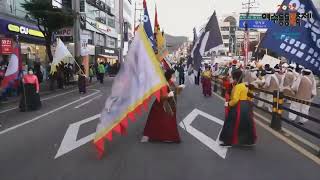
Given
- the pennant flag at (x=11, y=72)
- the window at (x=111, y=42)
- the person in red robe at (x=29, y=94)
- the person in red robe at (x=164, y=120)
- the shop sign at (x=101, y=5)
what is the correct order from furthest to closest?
the window at (x=111, y=42) → the shop sign at (x=101, y=5) → the pennant flag at (x=11, y=72) → the person in red robe at (x=29, y=94) → the person in red robe at (x=164, y=120)

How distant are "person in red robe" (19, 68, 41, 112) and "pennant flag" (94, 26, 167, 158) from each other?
8755 mm

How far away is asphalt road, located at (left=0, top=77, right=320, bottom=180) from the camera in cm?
689

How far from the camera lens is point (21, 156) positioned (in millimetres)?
8172

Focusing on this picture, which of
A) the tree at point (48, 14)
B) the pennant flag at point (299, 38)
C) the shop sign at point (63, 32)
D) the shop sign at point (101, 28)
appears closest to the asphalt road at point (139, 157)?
the pennant flag at point (299, 38)

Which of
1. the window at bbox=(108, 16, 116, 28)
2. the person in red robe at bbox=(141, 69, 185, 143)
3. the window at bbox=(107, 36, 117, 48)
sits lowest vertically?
the person in red robe at bbox=(141, 69, 185, 143)

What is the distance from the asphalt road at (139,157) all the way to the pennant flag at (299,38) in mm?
1774

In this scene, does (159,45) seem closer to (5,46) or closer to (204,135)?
(204,135)

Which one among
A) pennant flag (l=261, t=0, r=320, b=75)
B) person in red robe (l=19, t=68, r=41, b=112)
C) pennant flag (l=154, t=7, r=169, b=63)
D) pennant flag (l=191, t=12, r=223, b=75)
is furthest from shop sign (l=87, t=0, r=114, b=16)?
pennant flag (l=261, t=0, r=320, b=75)

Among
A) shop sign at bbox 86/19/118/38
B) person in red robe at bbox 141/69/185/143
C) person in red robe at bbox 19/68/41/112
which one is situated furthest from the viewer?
shop sign at bbox 86/19/118/38

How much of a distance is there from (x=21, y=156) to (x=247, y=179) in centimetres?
405

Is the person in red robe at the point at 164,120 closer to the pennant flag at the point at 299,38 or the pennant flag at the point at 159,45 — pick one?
the pennant flag at the point at 299,38

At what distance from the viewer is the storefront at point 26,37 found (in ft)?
89.9

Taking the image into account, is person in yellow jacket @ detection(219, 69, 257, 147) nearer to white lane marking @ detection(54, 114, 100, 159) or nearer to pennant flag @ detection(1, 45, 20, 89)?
white lane marking @ detection(54, 114, 100, 159)

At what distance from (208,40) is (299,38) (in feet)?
16.4
